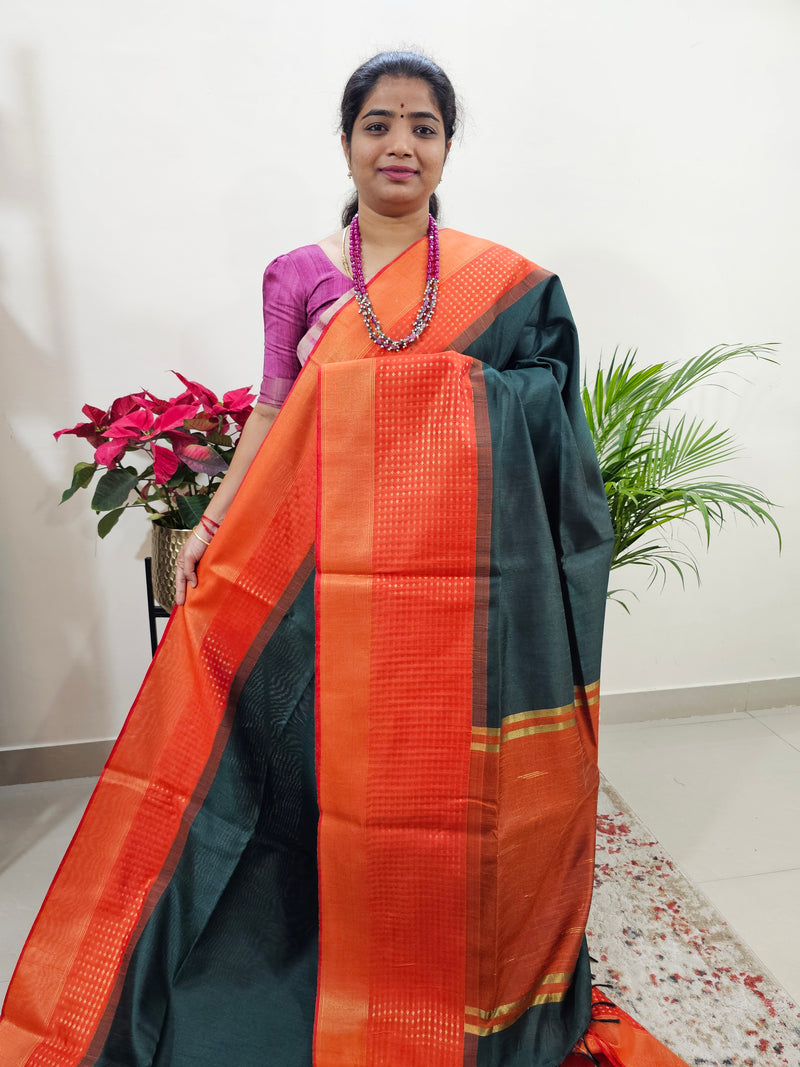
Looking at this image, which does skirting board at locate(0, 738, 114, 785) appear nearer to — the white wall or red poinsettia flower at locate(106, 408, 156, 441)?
the white wall

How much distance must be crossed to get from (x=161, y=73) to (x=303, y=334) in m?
0.84

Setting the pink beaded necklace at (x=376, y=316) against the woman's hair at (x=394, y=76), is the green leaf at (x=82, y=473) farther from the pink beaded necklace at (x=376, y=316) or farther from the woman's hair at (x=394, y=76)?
the woman's hair at (x=394, y=76)

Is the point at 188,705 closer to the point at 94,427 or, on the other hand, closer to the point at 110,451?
the point at 110,451

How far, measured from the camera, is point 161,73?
1670mm

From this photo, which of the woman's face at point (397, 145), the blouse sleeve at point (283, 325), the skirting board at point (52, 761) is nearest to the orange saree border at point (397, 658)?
the blouse sleeve at point (283, 325)

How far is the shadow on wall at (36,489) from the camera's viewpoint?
168 centimetres

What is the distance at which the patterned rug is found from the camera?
127 centimetres

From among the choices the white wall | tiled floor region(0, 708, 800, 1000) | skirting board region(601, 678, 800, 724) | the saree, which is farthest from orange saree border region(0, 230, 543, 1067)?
skirting board region(601, 678, 800, 724)

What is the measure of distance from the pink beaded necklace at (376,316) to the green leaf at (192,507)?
52 cm

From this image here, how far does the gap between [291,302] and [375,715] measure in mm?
602

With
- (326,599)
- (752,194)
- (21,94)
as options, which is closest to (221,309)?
(21,94)

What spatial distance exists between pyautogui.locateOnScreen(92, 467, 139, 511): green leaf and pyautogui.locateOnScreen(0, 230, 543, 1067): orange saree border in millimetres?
361

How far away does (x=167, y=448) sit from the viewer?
1400 mm

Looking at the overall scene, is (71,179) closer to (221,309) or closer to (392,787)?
(221,309)
